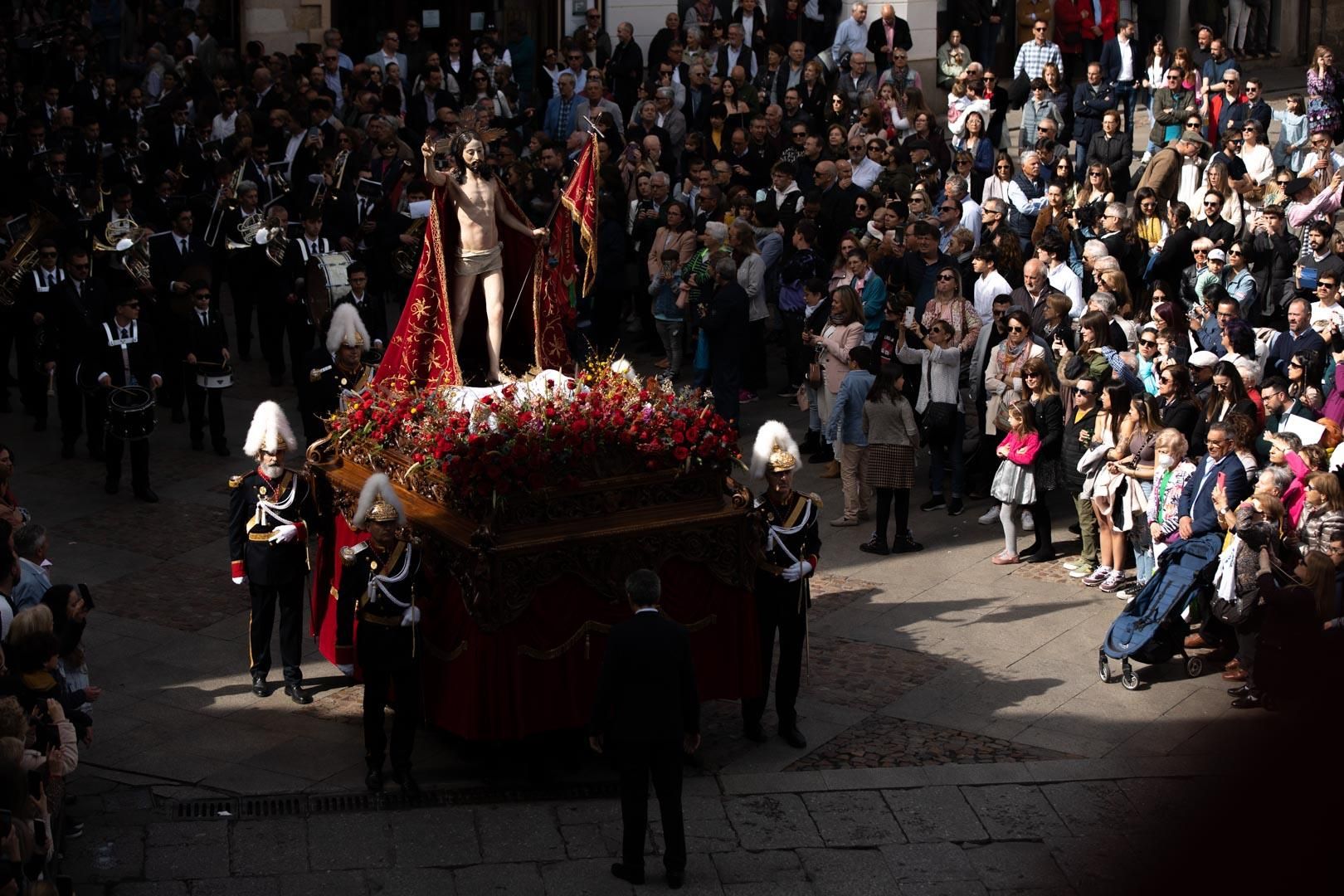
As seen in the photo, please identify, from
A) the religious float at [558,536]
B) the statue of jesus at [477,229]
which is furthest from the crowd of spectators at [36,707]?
the statue of jesus at [477,229]

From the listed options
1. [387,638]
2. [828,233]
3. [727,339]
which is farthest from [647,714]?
[828,233]

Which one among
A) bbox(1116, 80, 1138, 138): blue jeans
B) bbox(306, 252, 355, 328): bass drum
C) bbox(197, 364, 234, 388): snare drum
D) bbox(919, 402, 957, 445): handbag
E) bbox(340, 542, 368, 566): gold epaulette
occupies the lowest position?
bbox(919, 402, 957, 445): handbag

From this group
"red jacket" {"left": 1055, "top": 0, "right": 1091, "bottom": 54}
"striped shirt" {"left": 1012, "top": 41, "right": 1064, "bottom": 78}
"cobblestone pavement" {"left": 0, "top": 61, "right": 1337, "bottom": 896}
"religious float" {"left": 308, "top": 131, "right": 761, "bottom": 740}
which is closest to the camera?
"cobblestone pavement" {"left": 0, "top": 61, "right": 1337, "bottom": 896}

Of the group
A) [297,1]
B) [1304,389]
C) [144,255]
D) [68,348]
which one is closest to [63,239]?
[144,255]

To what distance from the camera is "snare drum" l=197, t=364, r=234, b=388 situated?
48.8ft

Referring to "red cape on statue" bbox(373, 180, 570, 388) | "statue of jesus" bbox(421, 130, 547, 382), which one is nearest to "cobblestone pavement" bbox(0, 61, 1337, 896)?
"red cape on statue" bbox(373, 180, 570, 388)

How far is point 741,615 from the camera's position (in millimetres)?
9453

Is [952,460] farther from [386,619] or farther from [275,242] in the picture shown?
[275,242]

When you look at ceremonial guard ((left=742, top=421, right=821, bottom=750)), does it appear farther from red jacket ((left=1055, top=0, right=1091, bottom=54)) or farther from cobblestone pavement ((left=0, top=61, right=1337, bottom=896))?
red jacket ((left=1055, top=0, right=1091, bottom=54))

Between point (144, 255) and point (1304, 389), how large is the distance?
1034 cm

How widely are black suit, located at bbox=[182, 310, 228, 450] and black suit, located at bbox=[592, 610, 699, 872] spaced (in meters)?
8.18

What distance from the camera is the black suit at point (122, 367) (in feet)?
45.6

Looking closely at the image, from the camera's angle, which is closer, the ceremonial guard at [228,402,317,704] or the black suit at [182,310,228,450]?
the ceremonial guard at [228,402,317,704]

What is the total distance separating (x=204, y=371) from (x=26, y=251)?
8.59 feet
